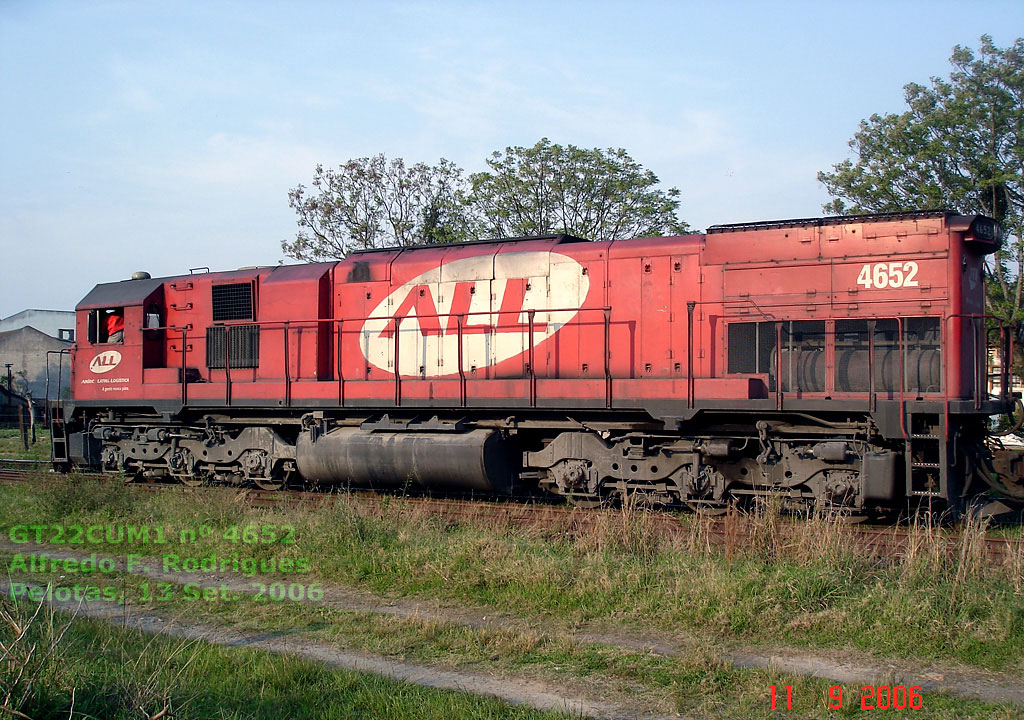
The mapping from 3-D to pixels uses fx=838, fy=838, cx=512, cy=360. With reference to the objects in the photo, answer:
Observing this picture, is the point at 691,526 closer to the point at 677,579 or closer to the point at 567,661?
the point at 677,579

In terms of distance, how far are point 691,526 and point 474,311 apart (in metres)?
4.94

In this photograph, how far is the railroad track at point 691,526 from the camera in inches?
291

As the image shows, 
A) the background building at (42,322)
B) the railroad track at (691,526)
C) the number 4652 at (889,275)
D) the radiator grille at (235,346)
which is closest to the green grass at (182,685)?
the railroad track at (691,526)

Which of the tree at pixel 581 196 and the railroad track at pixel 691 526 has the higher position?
the tree at pixel 581 196

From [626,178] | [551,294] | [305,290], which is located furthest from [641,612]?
[626,178]

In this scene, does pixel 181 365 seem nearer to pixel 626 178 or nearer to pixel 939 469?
pixel 939 469

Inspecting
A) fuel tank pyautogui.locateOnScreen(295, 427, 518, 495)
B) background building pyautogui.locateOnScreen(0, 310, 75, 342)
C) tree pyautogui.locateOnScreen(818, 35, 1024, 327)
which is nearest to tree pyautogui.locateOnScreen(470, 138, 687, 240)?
tree pyautogui.locateOnScreen(818, 35, 1024, 327)

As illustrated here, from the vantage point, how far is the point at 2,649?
393 cm

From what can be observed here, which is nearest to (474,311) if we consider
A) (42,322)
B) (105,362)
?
(105,362)

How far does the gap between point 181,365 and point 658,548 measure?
9612 mm

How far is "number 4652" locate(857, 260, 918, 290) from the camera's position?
982 centimetres

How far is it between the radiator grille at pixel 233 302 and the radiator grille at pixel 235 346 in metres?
0.21

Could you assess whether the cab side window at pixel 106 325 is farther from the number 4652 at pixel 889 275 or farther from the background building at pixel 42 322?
the background building at pixel 42 322
